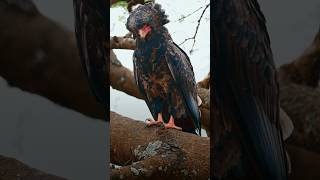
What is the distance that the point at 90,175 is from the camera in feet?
14.6

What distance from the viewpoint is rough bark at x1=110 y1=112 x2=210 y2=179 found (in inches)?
166

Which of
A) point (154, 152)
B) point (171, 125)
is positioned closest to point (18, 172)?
point (154, 152)

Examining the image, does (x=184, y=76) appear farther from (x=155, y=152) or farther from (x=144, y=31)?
(x=155, y=152)

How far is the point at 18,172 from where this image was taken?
14.8 ft

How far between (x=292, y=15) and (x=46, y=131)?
2104mm

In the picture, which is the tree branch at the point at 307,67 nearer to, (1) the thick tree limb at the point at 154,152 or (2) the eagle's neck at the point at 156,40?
(1) the thick tree limb at the point at 154,152

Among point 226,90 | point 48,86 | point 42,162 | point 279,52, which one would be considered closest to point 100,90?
point 48,86

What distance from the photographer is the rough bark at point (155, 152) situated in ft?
13.8

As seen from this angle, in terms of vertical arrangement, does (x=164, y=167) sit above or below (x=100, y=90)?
below

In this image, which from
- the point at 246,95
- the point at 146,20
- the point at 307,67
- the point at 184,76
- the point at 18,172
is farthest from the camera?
the point at 18,172

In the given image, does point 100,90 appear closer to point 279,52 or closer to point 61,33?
point 61,33

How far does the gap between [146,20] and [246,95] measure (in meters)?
1.01

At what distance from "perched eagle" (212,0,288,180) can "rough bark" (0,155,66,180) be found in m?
1.41

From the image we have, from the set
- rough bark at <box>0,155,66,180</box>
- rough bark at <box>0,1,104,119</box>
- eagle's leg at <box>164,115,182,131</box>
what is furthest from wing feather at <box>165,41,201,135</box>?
rough bark at <box>0,155,66,180</box>
